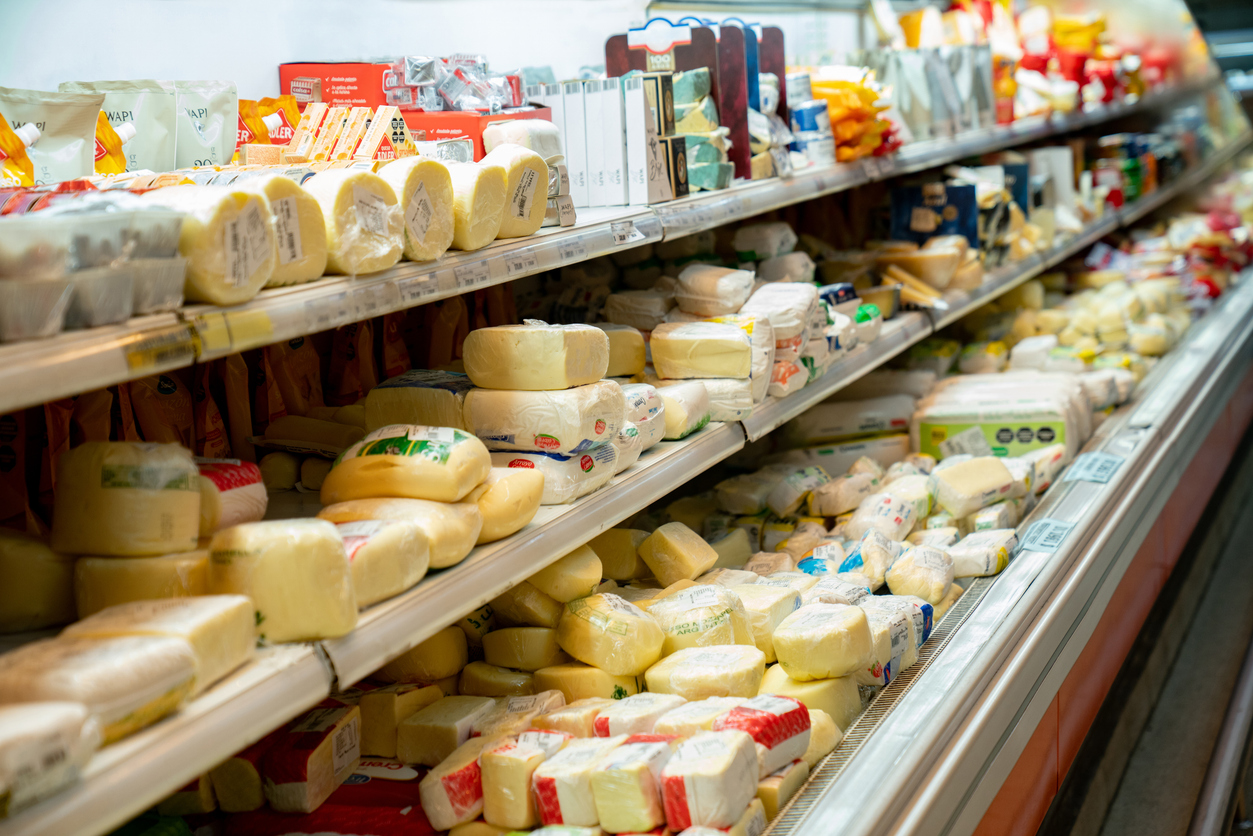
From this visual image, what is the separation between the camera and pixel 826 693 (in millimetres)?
1767

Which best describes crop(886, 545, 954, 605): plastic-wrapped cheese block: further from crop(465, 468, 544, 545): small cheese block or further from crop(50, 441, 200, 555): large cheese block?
crop(50, 441, 200, 555): large cheese block

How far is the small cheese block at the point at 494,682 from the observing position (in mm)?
1842

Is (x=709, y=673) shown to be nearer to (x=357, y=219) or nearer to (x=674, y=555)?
(x=674, y=555)

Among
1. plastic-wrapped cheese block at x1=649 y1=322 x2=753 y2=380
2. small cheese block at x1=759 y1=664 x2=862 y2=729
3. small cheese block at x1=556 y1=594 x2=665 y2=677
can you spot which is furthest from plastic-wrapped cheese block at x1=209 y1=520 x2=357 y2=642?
plastic-wrapped cheese block at x1=649 y1=322 x2=753 y2=380

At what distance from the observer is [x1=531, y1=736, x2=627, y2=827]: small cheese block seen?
1448 millimetres

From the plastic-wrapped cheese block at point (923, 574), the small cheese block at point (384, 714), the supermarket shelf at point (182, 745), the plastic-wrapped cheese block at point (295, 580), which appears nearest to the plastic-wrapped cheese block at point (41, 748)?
the supermarket shelf at point (182, 745)

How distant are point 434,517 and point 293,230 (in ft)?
1.35

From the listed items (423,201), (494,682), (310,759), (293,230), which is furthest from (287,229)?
(494,682)

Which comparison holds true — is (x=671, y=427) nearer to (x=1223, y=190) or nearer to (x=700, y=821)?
(x=700, y=821)

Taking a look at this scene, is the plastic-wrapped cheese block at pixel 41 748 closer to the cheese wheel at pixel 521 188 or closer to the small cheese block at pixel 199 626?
the small cheese block at pixel 199 626

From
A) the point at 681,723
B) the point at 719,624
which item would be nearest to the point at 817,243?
the point at 719,624

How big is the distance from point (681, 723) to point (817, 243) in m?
2.23

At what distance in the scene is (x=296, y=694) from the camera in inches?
45.9

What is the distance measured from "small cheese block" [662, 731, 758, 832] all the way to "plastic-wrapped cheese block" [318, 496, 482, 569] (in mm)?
407
